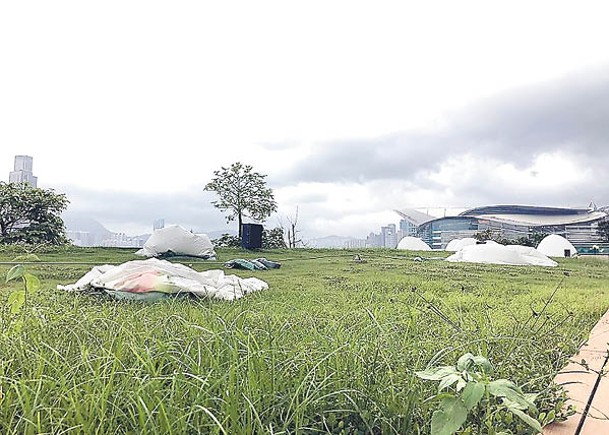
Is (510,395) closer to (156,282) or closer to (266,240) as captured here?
(156,282)

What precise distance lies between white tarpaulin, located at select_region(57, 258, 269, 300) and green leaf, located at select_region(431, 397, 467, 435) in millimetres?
2521

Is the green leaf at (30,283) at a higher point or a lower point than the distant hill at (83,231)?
lower

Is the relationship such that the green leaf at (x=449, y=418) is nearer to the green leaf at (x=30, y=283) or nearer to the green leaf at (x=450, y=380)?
the green leaf at (x=450, y=380)

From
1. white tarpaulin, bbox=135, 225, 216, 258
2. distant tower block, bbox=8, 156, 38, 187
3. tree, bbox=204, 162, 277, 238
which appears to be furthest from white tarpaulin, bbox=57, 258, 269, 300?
tree, bbox=204, 162, 277, 238

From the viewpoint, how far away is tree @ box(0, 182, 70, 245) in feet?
37.4

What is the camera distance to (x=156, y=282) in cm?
360

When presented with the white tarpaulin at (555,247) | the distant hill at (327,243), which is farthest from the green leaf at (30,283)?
the white tarpaulin at (555,247)

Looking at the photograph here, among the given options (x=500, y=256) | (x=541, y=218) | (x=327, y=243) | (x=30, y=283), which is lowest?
(x=30, y=283)

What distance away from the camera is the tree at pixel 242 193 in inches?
636

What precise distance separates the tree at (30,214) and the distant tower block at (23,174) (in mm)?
417

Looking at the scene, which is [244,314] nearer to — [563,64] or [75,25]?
[75,25]

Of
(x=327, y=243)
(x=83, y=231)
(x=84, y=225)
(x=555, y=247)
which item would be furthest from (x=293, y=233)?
(x=555, y=247)

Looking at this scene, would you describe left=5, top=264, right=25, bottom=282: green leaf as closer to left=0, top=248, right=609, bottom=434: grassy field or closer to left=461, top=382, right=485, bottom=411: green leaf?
left=0, top=248, right=609, bottom=434: grassy field

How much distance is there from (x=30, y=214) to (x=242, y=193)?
20.4ft
